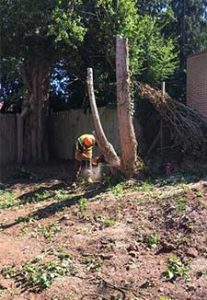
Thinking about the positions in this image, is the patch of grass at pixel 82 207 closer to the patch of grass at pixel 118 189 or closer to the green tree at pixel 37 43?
the patch of grass at pixel 118 189

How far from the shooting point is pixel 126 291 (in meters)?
6.75

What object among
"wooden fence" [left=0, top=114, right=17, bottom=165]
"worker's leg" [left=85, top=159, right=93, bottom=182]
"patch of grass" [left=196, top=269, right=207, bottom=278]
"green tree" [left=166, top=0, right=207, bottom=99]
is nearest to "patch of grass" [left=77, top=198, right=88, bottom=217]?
"worker's leg" [left=85, top=159, right=93, bottom=182]

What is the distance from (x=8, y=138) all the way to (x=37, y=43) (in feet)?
11.1

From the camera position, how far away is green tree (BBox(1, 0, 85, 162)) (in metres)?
15.1

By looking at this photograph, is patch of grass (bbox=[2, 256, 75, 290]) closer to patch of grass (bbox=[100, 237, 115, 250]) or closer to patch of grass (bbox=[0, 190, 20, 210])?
patch of grass (bbox=[100, 237, 115, 250])

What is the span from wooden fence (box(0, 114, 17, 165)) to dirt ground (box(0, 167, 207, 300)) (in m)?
6.20

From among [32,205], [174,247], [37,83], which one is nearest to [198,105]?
[37,83]

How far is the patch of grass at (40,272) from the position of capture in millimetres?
7125

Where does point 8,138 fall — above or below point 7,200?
above

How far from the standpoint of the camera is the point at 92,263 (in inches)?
298

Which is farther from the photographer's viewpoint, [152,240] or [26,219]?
[26,219]

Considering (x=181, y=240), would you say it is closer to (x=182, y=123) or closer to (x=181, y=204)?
(x=181, y=204)

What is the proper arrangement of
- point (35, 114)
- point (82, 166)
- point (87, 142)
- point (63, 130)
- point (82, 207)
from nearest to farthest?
point (82, 207)
point (87, 142)
point (82, 166)
point (35, 114)
point (63, 130)

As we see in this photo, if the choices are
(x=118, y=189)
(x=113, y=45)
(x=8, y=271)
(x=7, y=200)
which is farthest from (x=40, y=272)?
(x=113, y=45)
